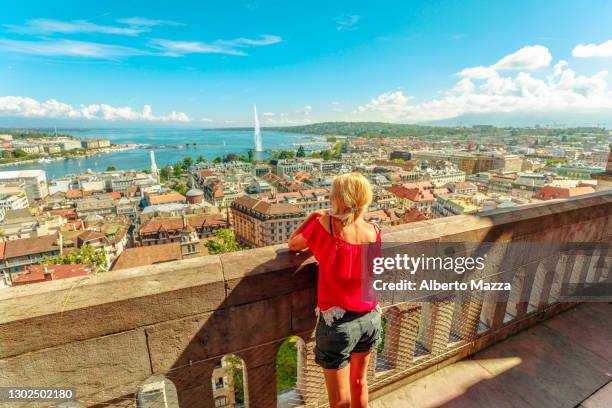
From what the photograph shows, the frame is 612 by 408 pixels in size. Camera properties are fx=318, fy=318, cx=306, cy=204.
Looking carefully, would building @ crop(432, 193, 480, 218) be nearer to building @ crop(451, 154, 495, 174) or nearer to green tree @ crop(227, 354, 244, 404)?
green tree @ crop(227, 354, 244, 404)

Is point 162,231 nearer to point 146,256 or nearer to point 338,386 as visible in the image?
point 146,256

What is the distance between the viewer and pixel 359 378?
1.89m

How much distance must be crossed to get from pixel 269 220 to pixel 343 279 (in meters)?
39.7

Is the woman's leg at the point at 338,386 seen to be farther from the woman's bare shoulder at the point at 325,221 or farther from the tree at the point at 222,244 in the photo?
the tree at the point at 222,244

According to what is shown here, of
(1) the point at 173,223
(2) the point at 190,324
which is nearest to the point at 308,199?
(1) the point at 173,223

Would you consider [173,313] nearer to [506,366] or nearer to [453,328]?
[453,328]

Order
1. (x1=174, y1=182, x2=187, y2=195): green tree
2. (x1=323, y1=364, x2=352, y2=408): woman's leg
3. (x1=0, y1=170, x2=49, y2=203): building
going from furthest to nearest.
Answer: (x1=174, y1=182, x2=187, y2=195): green tree, (x1=0, y1=170, x2=49, y2=203): building, (x1=323, y1=364, x2=352, y2=408): woman's leg

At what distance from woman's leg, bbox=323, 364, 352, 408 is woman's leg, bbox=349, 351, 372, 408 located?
0.10 metres

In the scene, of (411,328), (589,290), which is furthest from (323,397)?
(589,290)

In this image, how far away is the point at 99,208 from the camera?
5222cm

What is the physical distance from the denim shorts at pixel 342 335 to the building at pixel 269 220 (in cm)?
3827

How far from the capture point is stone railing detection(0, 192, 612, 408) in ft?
4.56

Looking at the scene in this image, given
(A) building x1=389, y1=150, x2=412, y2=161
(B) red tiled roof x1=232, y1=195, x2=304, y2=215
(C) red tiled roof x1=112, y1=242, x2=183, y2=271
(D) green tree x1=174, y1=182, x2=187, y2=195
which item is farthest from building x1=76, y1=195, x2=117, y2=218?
(A) building x1=389, y1=150, x2=412, y2=161

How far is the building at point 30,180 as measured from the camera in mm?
68250
